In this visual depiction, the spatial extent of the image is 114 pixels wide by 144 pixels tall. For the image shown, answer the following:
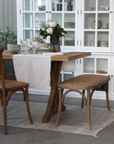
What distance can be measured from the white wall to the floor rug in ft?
6.90

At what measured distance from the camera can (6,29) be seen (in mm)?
5484

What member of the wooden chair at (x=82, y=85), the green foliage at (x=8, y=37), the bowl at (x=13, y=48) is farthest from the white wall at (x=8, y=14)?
the wooden chair at (x=82, y=85)

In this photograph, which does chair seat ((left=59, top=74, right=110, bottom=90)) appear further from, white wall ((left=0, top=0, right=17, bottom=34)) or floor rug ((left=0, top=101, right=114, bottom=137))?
white wall ((left=0, top=0, right=17, bottom=34))

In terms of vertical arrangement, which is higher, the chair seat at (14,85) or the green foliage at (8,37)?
the green foliage at (8,37)

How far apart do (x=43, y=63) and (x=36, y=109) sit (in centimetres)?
97

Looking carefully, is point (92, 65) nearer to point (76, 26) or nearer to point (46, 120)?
point (76, 26)

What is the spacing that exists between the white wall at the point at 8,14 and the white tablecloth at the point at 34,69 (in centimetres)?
248

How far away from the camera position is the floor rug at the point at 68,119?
2975 millimetres

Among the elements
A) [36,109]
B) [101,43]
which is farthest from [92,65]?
[36,109]

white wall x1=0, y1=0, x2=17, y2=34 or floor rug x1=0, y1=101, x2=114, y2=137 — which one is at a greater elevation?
white wall x1=0, y1=0, x2=17, y2=34

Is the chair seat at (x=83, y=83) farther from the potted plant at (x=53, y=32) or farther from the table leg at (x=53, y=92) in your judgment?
the potted plant at (x=53, y=32)

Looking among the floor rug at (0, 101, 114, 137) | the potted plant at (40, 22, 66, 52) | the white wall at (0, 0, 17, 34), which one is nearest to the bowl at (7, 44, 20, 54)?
the potted plant at (40, 22, 66, 52)

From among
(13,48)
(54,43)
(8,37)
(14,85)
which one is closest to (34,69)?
(14,85)

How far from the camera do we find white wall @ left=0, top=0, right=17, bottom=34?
5.41 meters
